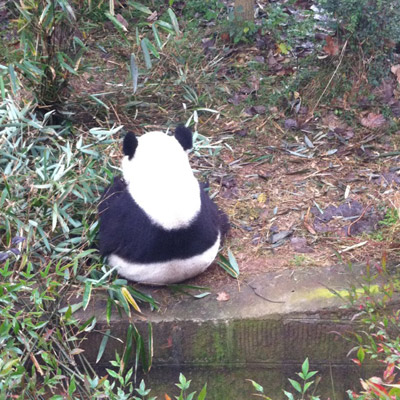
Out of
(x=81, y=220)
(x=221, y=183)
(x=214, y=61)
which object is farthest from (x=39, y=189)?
(x=214, y=61)

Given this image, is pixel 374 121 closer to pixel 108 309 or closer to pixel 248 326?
pixel 248 326

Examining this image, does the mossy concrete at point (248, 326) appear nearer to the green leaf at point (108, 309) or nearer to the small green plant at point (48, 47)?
the green leaf at point (108, 309)

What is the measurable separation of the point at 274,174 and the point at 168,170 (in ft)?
4.12

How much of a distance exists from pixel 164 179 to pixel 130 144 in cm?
28

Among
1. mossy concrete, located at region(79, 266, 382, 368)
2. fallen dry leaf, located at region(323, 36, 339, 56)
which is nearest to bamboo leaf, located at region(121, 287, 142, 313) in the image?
mossy concrete, located at region(79, 266, 382, 368)

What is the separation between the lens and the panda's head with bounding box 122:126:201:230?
276 cm

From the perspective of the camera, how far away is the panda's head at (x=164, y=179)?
276cm

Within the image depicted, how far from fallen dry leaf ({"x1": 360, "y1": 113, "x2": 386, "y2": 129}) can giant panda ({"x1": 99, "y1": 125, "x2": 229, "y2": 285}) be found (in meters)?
1.59

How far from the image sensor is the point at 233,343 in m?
2.96

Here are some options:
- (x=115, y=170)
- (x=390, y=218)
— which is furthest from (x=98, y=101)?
(x=390, y=218)

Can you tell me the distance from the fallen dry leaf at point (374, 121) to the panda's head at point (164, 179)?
1.65 m

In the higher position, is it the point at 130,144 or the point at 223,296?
the point at 130,144

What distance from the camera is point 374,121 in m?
4.12

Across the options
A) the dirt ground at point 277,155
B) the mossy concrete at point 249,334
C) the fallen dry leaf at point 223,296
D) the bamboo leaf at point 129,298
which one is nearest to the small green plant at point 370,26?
the dirt ground at point 277,155
